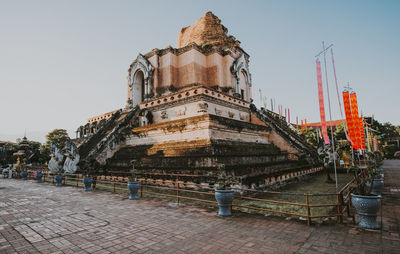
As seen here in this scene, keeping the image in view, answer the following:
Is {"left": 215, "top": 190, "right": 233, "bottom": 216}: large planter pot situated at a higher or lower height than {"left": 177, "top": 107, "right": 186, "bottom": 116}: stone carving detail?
lower

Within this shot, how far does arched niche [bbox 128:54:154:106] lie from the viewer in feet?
68.6

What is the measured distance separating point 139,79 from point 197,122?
14133 millimetres

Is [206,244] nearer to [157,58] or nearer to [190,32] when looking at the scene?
[157,58]

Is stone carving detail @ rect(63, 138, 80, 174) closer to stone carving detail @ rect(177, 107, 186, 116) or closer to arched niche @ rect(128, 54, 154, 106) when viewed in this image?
stone carving detail @ rect(177, 107, 186, 116)

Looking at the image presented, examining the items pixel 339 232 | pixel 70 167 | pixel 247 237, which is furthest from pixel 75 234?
pixel 70 167

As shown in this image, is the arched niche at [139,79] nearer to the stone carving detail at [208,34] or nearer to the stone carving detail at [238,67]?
the stone carving detail at [208,34]

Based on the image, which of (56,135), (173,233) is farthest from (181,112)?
(56,135)

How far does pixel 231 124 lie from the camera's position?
41.0 ft

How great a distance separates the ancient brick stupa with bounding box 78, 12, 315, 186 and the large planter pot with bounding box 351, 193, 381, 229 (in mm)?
4203

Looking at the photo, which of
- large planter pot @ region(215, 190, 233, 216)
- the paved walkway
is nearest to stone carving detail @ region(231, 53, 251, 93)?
large planter pot @ region(215, 190, 233, 216)

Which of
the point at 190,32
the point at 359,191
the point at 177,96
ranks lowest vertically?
the point at 359,191

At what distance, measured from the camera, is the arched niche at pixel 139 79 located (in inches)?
824

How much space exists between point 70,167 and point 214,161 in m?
10.0

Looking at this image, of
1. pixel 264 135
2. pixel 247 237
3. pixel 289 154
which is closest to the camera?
pixel 247 237
